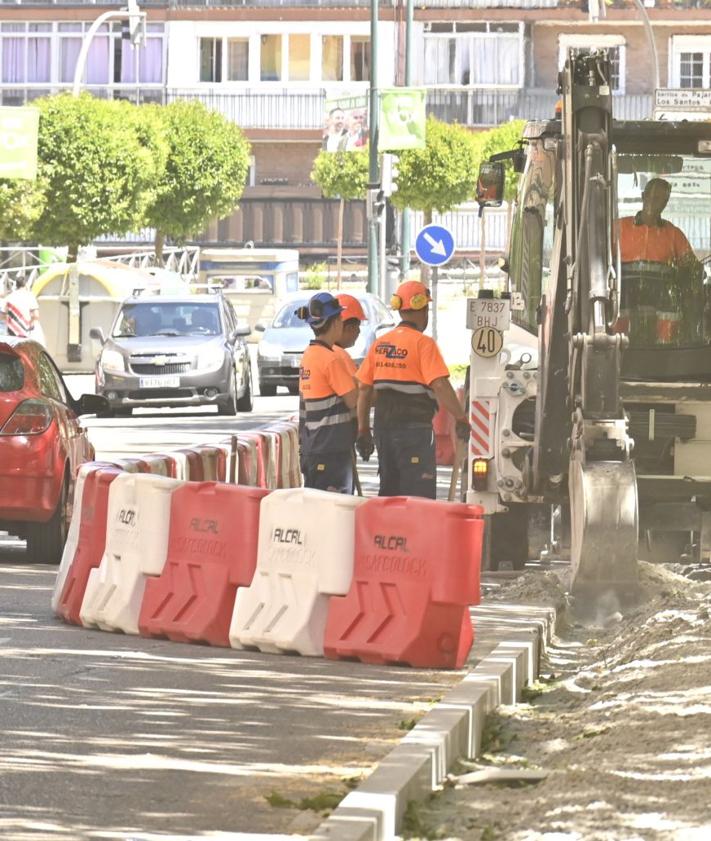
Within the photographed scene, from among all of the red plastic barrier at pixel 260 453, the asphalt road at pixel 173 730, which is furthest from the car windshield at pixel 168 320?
the asphalt road at pixel 173 730

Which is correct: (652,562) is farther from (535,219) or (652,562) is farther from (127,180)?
(127,180)

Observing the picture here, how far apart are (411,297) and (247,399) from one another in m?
21.3

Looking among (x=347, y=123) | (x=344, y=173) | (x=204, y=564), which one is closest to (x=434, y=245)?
(x=347, y=123)

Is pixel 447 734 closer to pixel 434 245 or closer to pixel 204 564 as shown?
pixel 204 564

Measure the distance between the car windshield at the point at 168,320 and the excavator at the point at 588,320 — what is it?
2110 cm

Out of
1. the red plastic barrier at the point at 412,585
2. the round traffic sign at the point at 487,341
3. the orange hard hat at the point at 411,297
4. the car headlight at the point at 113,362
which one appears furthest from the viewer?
the car headlight at the point at 113,362

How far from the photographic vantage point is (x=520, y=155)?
15.4 m

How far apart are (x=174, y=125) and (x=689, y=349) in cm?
5351

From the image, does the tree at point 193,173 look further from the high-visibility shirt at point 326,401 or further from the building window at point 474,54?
the high-visibility shirt at point 326,401

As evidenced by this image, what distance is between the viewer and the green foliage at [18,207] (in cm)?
5328

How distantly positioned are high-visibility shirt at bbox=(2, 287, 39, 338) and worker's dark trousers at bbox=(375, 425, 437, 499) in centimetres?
2009

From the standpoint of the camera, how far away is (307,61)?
80500 millimetres

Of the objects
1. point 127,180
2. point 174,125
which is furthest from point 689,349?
point 174,125

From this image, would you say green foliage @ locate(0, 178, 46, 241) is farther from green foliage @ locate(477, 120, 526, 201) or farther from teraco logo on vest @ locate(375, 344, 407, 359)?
teraco logo on vest @ locate(375, 344, 407, 359)
